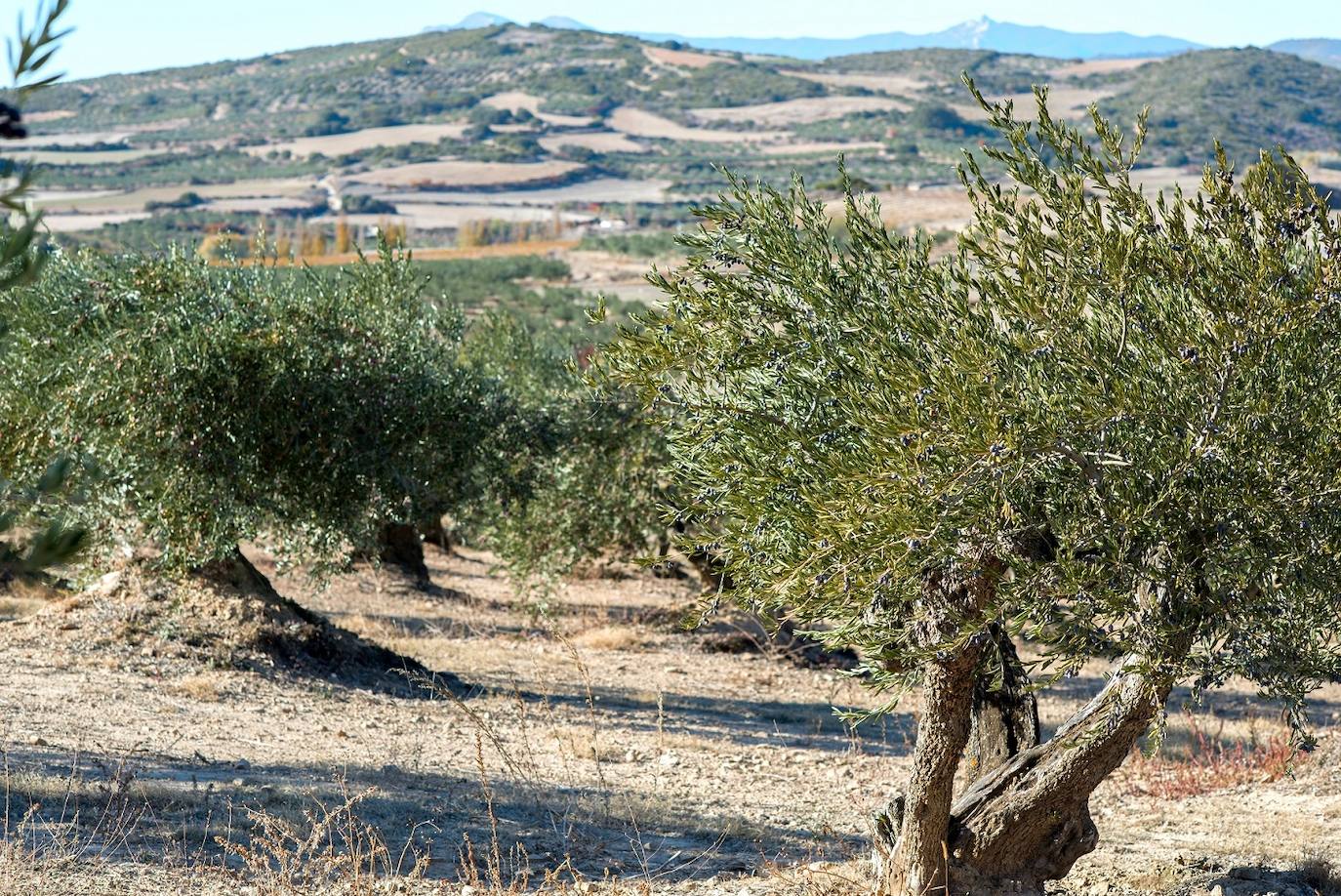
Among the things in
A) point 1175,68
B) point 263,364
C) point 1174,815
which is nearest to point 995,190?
point 1174,815

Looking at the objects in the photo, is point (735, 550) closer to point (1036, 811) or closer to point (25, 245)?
point (1036, 811)

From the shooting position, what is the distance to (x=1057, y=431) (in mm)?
6199

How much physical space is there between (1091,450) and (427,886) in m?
4.99

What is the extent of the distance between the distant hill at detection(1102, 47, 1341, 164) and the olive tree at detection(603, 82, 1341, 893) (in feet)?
456

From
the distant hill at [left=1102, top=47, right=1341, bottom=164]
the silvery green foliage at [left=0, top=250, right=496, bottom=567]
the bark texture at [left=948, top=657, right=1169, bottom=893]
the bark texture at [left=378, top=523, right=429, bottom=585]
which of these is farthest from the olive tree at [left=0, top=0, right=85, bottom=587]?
the distant hill at [left=1102, top=47, right=1341, bottom=164]

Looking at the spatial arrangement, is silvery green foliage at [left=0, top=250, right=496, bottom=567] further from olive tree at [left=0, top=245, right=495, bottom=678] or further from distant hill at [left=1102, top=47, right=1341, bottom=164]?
distant hill at [left=1102, top=47, right=1341, bottom=164]

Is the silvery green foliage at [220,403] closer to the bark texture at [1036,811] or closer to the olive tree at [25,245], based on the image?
the bark texture at [1036,811]

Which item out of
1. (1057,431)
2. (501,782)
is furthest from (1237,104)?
(1057,431)

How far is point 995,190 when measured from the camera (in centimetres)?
667

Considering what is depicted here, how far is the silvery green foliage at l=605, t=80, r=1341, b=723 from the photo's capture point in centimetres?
612

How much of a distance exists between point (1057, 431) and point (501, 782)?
727cm

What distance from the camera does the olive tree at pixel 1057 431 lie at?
614cm

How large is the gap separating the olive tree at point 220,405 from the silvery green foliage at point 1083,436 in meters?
8.27

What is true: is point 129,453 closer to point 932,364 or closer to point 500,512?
point 500,512
